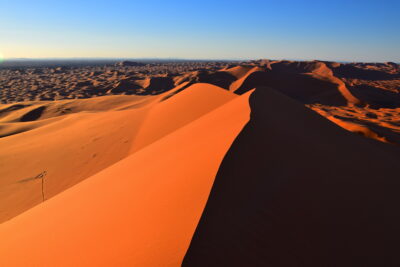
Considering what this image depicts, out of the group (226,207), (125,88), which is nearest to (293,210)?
(226,207)

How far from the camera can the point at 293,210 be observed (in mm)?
1888

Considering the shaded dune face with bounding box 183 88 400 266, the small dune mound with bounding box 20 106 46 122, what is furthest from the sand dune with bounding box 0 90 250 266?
the small dune mound with bounding box 20 106 46 122

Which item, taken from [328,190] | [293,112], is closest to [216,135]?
[328,190]

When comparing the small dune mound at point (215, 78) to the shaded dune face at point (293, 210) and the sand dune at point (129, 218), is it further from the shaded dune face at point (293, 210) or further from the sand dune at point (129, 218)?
the sand dune at point (129, 218)

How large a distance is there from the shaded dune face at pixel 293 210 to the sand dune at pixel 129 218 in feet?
0.53

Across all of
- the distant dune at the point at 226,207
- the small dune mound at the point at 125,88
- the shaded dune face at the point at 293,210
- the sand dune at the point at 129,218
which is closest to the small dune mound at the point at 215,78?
the small dune mound at the point at 125,88

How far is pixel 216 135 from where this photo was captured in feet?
10.4

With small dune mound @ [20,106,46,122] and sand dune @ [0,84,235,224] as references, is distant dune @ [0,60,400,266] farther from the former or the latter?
small dune mound @ [20,106,46,122]

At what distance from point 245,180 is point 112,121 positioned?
7.17 meters

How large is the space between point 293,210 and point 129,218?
1396 mm

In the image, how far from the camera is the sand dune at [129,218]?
158cm

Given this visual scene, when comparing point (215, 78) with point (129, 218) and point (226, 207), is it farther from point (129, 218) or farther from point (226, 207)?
point (226, 207)

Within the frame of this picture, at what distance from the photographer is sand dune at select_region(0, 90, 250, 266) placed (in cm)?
158

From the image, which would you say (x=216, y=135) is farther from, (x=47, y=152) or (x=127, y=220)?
(x=47, y=152)
